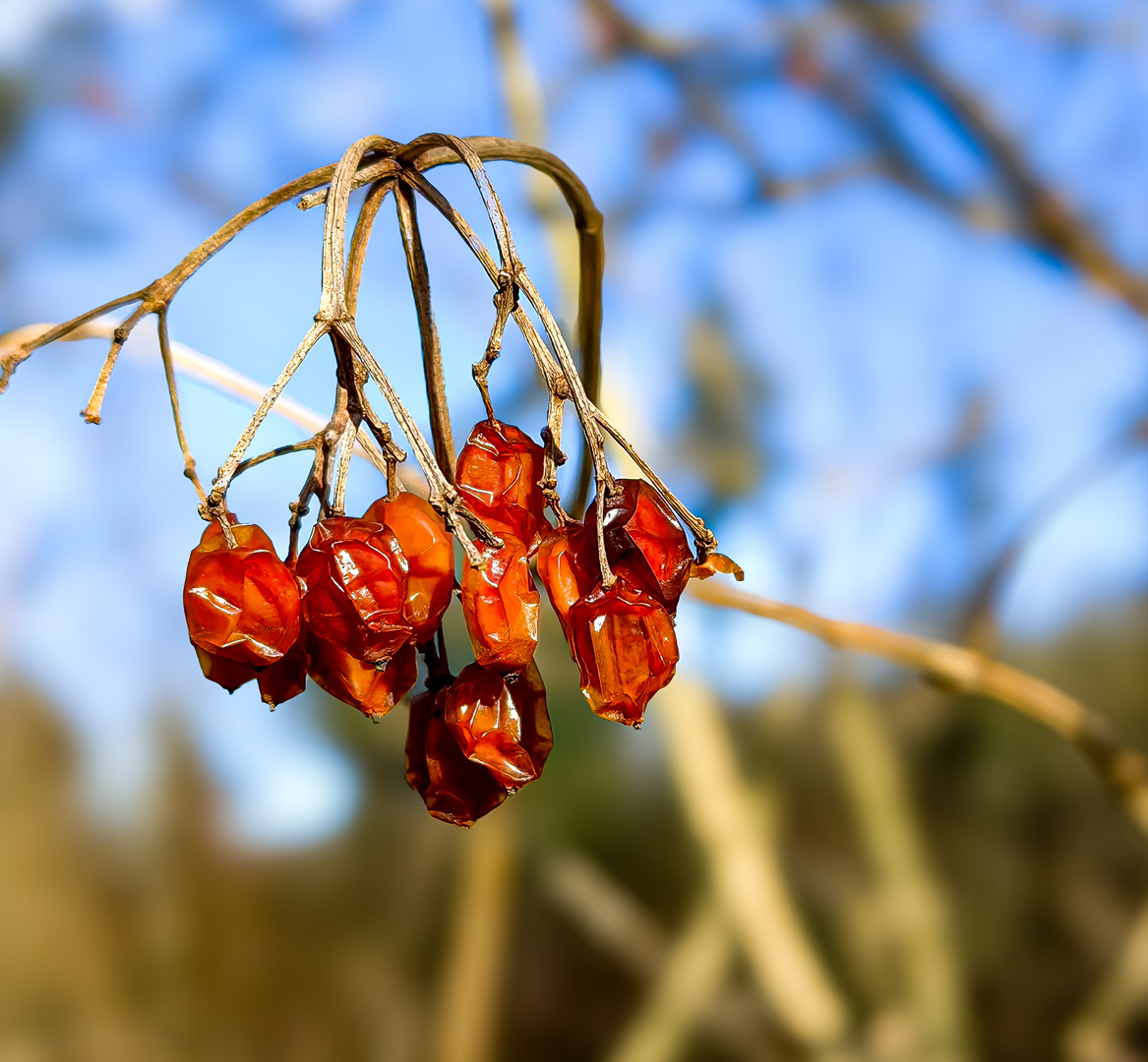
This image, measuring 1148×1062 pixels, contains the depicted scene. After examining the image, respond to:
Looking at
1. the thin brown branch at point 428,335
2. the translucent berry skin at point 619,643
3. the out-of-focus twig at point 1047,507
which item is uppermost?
the out-of-focus twig at point 1047,507

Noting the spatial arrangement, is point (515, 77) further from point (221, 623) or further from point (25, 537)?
point (221, 623)

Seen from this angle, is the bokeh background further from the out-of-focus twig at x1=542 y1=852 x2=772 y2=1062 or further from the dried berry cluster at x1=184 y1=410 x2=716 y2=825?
the dried berry cluster at x1=184 y1=410 x2=716 y2=825

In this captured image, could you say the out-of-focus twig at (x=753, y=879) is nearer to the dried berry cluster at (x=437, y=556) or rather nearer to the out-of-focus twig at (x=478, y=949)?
the out-of-focus twig at (x=478, y=949)

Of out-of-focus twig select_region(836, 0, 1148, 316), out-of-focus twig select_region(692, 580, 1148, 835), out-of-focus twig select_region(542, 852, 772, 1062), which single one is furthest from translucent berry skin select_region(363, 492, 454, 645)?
out-of-focus twig select_region(836, 0, 1148, 316)

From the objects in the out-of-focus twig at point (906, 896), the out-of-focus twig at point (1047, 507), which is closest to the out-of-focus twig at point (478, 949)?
the out-of-focus twig at point (906, 896)

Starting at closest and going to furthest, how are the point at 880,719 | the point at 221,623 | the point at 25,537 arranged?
the point at 221,623 → the point at 25,537 → the point at 880,719

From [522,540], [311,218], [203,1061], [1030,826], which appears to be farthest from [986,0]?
[203,1061]

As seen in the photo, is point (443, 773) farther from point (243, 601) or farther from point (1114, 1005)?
point (1114, 1005)
